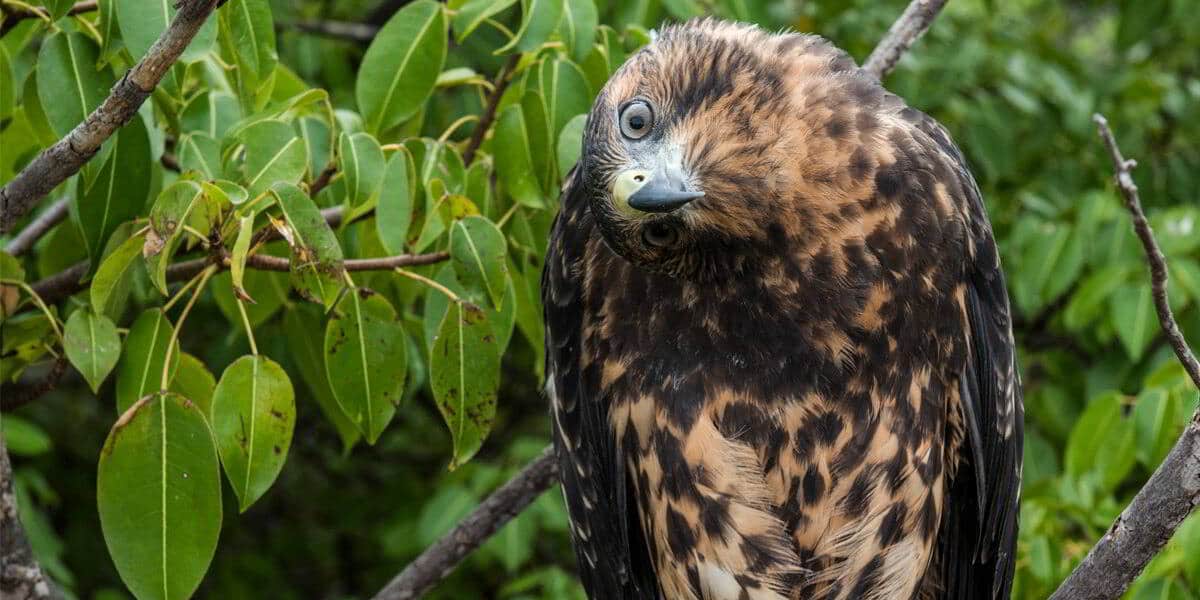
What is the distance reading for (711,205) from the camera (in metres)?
2.36

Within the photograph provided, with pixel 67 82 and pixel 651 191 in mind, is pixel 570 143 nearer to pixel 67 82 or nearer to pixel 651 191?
pixel 651 191

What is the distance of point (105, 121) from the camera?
2229 mm

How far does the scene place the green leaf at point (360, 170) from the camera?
2.55m

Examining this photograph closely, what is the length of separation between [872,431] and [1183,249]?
5.88 ft

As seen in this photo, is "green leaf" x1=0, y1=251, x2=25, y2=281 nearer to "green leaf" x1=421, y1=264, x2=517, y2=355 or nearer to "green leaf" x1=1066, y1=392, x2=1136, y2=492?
"green leaf" x1=421, y1=264, x2=517, y2=355

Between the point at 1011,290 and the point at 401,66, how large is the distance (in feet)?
10.1

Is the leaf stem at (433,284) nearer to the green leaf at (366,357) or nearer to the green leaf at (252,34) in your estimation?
the green leaf at (366,357)

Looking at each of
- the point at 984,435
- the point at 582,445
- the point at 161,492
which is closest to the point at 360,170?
the point at 161,492

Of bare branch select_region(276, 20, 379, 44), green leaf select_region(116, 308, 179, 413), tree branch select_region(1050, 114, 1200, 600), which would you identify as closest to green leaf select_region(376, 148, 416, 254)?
green leaf select_region(116, 308, 179, 413)

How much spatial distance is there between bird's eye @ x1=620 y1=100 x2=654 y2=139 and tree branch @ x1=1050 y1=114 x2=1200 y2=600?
28.9 inches

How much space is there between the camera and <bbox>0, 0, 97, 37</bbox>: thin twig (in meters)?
2.51

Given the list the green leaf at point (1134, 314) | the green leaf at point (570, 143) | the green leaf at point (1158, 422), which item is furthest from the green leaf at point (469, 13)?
the green leaf at point (1134, 314)

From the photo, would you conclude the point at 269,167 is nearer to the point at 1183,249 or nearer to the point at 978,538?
the point at 978,538

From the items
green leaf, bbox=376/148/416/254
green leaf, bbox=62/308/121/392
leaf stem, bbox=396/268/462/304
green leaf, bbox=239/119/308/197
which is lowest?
green leaf, bbox=62/308/121/392
